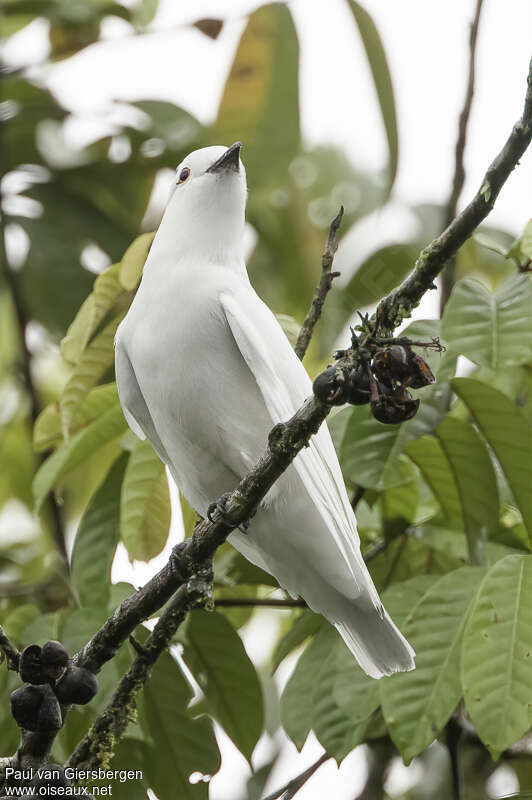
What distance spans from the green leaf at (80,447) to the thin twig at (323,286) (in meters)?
0.67

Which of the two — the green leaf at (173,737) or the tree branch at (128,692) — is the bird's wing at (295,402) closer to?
the tree branch at (128,692)

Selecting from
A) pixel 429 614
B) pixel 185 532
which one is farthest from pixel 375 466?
pixel 185 532

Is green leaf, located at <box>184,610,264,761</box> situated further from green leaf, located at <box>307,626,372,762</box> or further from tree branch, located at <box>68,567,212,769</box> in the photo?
tree branch, located at <box>68,567,212,769</box>

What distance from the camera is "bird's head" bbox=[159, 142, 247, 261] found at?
147 inches

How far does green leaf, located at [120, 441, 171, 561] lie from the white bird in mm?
120

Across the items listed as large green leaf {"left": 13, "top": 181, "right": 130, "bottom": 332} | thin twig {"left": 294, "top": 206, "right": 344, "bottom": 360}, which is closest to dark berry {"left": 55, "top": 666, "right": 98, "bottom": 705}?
thin twig {"left": 294, "top": 206, "right": 344, "bottom": 360}

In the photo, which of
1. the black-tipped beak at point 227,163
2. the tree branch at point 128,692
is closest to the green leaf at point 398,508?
the tree branch at point 128,692

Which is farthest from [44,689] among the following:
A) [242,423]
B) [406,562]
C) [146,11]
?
[146,11]

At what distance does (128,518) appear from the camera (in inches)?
127

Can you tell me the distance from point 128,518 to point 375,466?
31.1 inches

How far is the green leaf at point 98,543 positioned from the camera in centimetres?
324

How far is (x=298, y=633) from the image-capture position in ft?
11.4

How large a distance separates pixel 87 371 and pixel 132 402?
21 centimetres

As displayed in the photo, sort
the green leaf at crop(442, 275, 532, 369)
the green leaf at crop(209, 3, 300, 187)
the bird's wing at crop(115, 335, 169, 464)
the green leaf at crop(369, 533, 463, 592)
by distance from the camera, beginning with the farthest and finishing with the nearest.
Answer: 1. the green leaf at crop(209, 3, 300, 187)
2. the green leaf at crop(369, 533, 463, 592)
3. the bird's wing at crop(115, 335, 169, 464)
4. the green leaf at crop(442, 275, 532, 369)
